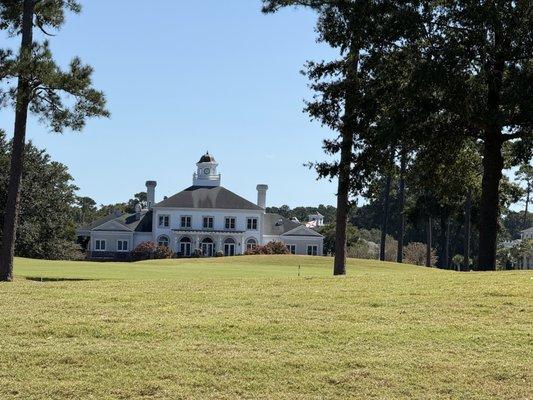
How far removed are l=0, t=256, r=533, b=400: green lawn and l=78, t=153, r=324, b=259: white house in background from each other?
72.2 metres

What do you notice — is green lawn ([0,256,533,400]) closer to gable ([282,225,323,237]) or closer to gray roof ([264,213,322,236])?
gable ([282,225,323,237])

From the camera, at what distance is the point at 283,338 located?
10.7 metres

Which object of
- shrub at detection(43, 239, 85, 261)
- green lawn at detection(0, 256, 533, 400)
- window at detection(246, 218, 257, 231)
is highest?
window at detection(246, 218, 257, 231)

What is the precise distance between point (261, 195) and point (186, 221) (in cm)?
916

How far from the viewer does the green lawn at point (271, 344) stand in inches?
346

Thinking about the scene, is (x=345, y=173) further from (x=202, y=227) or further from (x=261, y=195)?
(x=261, y=195)

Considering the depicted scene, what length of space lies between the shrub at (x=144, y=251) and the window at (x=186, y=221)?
255 inches

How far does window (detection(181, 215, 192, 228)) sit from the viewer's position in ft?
288

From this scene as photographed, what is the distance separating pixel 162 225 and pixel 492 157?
63923 millimetres

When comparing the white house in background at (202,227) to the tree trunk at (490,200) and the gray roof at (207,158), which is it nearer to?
the gray roof at (207,158)

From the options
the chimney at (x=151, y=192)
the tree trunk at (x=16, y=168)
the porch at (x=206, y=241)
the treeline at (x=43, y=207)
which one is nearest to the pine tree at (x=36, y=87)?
the tree trunk at (x=16, y=168)

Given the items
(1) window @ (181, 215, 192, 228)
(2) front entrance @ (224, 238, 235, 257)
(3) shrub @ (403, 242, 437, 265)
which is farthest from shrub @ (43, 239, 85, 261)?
(3) shrub @ (403, 242, 437, 265)

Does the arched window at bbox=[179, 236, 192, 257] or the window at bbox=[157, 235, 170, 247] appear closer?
the arched window at bbox=[179, 236, 192, 257]

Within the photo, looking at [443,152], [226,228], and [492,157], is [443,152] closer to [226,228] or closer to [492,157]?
[492,157]
